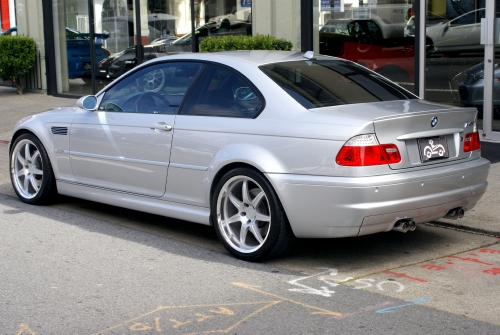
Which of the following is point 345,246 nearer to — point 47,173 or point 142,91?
point 142,91

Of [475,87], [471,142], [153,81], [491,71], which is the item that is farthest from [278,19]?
[471,142]

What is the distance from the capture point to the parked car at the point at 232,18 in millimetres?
13266

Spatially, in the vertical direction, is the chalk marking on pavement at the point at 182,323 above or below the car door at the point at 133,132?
below

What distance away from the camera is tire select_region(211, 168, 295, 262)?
5293 millimetres

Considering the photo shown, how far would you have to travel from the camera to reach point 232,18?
44.4 feet

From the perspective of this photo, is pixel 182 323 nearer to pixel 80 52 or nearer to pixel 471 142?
pixel 471 142

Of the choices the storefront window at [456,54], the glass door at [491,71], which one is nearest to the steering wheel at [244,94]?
the glass door at [491,71]

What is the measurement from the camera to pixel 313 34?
12469 millimetres

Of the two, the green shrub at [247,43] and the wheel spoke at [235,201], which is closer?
the wheel spoke at [235,201]

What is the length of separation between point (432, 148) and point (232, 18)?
8.77 m

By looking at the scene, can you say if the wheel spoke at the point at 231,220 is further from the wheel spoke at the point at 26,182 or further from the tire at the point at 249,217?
the wheel spoke at the point at 26,182

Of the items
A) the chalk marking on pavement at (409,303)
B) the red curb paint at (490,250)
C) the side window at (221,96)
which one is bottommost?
the red curb paint at (490,250)

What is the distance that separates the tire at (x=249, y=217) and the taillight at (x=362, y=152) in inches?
24.1

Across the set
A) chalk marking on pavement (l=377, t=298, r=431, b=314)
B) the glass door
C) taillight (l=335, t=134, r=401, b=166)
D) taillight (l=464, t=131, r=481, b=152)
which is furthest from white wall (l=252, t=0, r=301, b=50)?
chalk marking on pavement (l=377, t=298, r=431, b=314)
